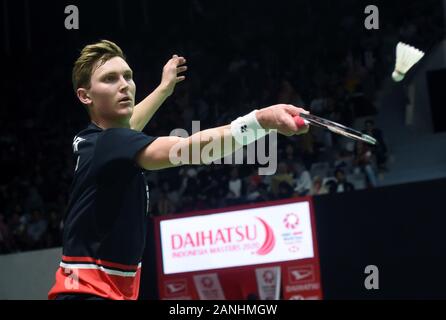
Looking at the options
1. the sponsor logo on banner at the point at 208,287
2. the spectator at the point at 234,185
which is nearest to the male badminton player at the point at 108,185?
the sponsor logo on banner at the point at 208,287

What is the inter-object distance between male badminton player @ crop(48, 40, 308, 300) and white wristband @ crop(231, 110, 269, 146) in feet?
0.18

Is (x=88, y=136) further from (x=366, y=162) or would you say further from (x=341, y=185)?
(x=366, y=162)

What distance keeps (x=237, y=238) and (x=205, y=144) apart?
8656 millimetres

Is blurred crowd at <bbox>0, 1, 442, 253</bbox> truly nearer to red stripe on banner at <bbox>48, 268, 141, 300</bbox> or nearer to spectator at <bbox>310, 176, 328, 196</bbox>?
spectator at <bbox>310, 176, 328, 196</bbox>

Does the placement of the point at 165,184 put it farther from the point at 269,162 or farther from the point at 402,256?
the point at 402,256

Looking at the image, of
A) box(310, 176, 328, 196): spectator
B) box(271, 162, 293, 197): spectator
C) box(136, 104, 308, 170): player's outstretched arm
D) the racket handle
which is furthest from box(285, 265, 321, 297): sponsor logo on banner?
the racket handle

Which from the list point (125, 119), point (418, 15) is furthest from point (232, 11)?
point (125, 119)

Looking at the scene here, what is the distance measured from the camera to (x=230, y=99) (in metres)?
15.3

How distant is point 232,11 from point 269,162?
20.8 ft

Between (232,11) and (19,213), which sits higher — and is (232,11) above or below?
above

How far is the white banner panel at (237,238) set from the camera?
1149 cm

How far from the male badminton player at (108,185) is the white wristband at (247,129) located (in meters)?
0.06

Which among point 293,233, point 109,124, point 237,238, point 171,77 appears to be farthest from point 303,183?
point 109,124

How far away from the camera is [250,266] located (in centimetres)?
1170
